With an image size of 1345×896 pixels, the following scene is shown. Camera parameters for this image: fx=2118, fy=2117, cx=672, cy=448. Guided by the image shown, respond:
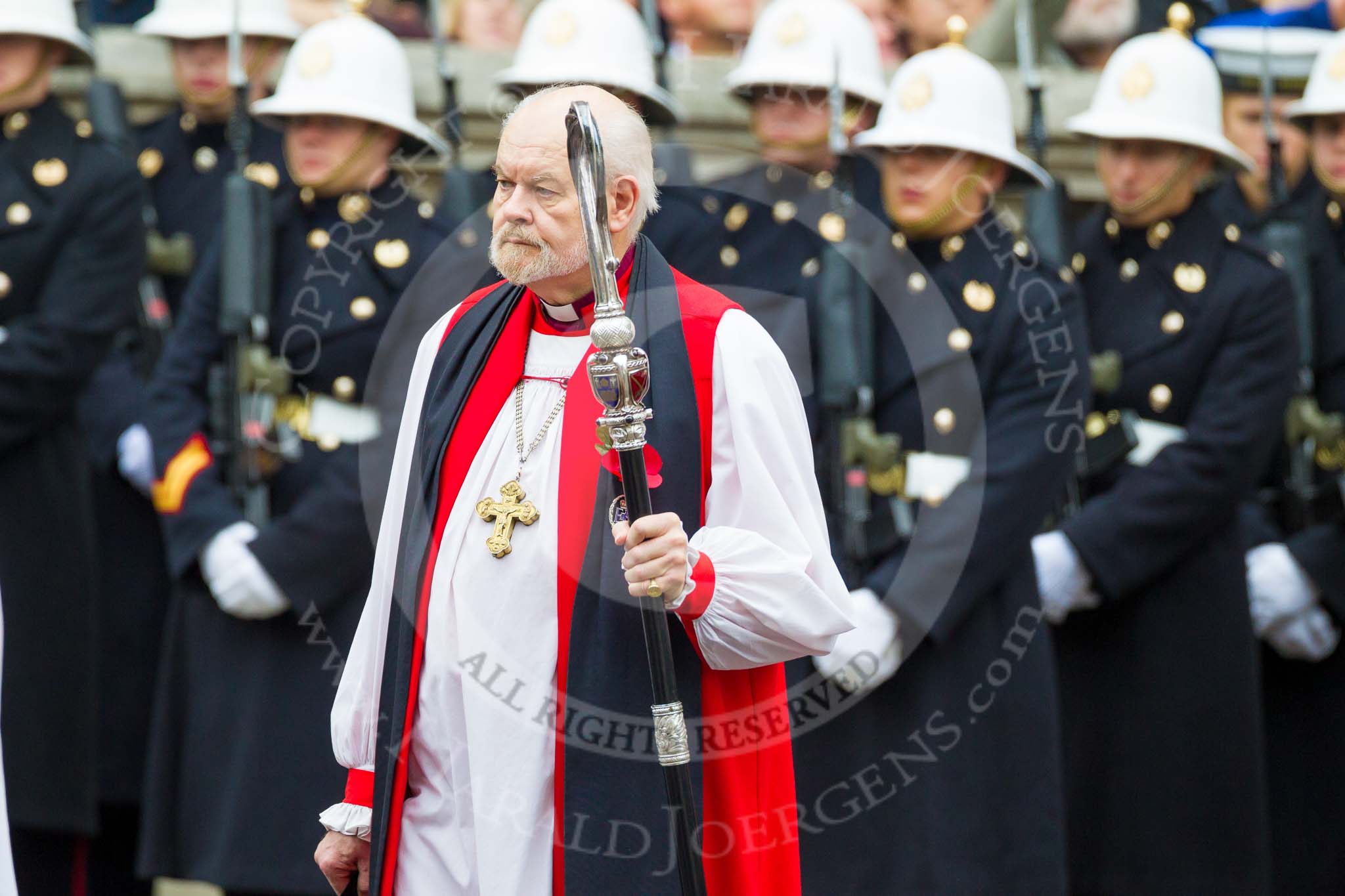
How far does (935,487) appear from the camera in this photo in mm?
5359

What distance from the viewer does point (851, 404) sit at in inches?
212

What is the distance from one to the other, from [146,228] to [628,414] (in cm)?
331

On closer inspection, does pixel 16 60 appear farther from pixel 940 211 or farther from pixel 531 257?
pixel 531 257

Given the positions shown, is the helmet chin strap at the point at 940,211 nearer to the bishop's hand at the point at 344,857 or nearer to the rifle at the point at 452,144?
the rifle at the point at 452,144

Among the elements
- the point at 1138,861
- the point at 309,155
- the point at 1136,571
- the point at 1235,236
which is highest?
the point at 309,155

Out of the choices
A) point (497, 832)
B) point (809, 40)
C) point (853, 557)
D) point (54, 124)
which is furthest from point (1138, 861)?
point (54, 124)

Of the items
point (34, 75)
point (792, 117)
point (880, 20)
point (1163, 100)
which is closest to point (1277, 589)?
point (1163, 100)

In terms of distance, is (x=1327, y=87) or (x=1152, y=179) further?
(x=1327, y=87)

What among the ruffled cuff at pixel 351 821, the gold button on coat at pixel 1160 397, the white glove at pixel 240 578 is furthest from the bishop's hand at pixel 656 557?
the gold button on coat at pixel 1160 397

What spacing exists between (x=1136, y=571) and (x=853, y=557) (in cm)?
84

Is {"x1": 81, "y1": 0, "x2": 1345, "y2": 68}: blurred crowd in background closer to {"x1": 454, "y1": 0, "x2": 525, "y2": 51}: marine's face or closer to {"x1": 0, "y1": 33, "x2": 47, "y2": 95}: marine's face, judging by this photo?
{"x1": 454, "y1": 0, "x2": 525, "y2": 51}: marine's face

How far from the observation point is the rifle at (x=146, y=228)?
6230mm

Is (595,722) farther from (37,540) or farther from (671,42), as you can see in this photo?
(671,42)

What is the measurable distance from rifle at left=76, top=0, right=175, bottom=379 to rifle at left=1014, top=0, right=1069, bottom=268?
2545 millimetres
